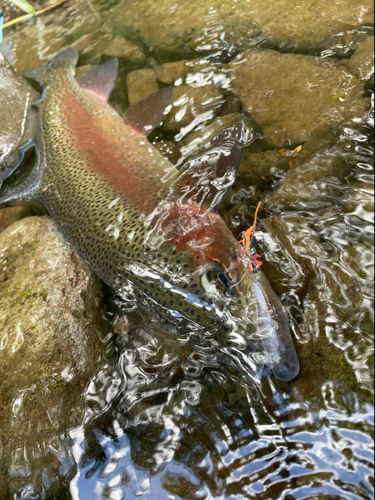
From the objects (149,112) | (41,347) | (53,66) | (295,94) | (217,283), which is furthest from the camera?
(53,66)

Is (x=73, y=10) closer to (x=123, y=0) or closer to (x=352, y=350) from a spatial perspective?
(x=123, y=0)

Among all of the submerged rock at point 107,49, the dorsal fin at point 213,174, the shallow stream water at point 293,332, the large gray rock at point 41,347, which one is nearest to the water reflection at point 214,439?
the shallow stream water at point 293,332

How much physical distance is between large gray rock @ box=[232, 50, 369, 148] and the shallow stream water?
0.05 feet

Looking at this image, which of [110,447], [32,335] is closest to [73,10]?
[32,335]

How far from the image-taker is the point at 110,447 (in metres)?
2.73

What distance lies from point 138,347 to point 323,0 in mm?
4303

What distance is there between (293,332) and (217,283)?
0.65 m

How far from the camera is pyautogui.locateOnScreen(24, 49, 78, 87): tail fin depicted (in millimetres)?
5023

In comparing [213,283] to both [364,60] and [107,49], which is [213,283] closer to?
[364,60]

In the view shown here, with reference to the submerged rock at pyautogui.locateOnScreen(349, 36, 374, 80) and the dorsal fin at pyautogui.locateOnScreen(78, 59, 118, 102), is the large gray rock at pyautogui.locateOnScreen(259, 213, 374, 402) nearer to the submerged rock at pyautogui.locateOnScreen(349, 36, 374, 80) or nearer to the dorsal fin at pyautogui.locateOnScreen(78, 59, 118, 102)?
the submerged rock at pyautogui.locateOnScreen(349, 36, 374, 80)

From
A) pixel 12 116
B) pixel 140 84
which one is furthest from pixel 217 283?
pixel 12 116

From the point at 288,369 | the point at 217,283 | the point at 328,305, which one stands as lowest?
the point at 288,369

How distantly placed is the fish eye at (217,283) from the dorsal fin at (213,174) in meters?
0.69

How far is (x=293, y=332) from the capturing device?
8.46 feet
